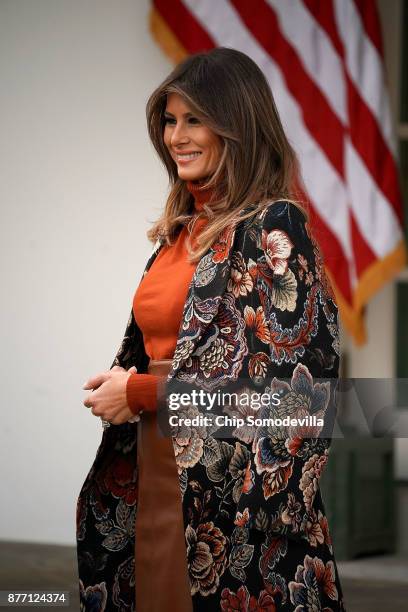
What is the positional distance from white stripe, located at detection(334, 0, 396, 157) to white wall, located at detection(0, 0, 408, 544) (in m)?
0.88

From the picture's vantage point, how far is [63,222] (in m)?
5.38

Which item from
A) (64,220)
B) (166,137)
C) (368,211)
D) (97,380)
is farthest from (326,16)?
(97,380)

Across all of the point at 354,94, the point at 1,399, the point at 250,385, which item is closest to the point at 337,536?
the point at 1,399

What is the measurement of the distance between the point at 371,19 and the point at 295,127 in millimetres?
640

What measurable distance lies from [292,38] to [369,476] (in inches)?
91.0

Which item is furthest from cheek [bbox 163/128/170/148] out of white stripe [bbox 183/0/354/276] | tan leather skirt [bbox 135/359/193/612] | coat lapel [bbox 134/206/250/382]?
white stripe [bbox 183/0/354/276]

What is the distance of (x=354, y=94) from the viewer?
16.6ft

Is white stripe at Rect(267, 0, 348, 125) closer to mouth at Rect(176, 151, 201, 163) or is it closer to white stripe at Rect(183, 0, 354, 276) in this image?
white stripe at Rect(183, 0, 354, 276)

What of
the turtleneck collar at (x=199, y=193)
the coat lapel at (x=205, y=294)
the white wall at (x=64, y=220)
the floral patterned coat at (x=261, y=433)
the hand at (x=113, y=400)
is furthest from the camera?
the white wall at (x=64, y=220)

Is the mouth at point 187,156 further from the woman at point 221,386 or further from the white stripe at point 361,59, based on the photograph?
the white stripe at point 361,59

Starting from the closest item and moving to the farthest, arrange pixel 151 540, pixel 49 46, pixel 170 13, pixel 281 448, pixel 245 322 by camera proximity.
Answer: pixel 281 448
pixel 245 322
pixel 151 540
pixel 170 13
pixel 49 46

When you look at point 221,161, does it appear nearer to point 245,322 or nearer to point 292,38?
point 245,322

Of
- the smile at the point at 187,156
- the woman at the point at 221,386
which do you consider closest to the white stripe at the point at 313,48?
the woman at the point at 221,386

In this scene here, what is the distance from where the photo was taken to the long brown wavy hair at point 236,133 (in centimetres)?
248
